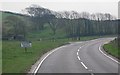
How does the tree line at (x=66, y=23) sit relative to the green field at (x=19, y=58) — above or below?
above

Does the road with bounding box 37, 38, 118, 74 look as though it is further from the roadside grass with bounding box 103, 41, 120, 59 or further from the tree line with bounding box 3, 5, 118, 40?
the tree line with bounding box 3, 5, 118, 40

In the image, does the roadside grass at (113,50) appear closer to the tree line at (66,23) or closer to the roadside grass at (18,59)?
the roadside grass at (18,59)

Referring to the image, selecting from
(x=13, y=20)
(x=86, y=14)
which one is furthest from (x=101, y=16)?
(x=13, y=20)

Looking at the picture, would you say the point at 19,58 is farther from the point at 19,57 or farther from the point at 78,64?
the point at 78,64

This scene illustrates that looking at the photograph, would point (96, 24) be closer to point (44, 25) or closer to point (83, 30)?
point (83, 30)

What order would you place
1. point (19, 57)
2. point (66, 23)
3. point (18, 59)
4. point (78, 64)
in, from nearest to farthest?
point (78, 64) < point (18, 59) < point (19, 57) < point (66, 23)

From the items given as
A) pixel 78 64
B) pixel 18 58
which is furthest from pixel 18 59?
pixel 78 64

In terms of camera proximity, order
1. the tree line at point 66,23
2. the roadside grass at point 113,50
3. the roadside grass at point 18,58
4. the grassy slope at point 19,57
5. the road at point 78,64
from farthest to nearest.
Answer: the tree line at point 66,23
the roadside grass at point 113,50
the grassy slope at point 19,57
the roadside grass at point 18,58
the road at point 78,64

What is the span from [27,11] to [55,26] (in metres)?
30.2

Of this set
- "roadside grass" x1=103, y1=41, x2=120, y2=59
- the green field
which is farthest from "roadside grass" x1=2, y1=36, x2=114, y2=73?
"roadside grass" x1=103, y1=41, x2=120, y2=59

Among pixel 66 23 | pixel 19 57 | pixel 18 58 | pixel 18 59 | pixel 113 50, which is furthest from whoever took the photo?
pixel 66 23

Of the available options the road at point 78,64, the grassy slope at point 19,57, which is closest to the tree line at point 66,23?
the grassy slope at point 19,57

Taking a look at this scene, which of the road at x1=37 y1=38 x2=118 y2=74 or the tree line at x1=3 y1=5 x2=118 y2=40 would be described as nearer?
the road at x1=37 y1=38 x2=118 y2=74

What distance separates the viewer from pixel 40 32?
12825cm
